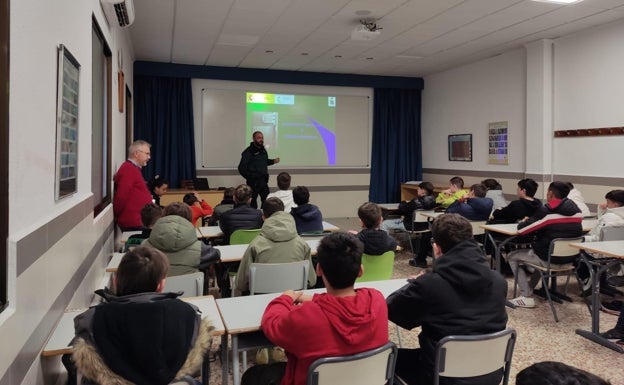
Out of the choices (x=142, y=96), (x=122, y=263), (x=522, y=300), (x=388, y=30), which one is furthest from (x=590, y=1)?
(x=142, y=96)

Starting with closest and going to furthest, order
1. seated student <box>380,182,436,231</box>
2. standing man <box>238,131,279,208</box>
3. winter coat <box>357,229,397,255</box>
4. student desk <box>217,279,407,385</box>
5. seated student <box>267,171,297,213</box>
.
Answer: student desk <box>217,279,407,385</box>, winter coat <box>357,229,397,255</box>, seated student <box>267,171,297,213</box>, seated student <box>380,182,436,231</box>, standing man <box>238,131,279,208</box>

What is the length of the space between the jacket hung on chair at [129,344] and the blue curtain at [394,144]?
8.44 meters

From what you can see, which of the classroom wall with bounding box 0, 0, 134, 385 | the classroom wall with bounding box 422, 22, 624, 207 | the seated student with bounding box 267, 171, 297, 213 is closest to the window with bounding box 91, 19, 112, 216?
the classroom wall with bounding box 0, 0, 134, 385

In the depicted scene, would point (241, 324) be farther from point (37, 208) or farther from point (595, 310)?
point (595, 310)

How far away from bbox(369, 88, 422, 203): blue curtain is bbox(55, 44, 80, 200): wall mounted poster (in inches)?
303

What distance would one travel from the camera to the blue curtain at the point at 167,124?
8047 millimetres

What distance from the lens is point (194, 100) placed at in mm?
8500

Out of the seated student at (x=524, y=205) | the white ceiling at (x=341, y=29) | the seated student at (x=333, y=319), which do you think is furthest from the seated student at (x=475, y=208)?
the seated student at (x=333, y=319)

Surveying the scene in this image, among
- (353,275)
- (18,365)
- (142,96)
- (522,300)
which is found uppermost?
(142,96)

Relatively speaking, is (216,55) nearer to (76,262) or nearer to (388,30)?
(388,30)

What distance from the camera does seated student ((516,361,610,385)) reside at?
0.72 m

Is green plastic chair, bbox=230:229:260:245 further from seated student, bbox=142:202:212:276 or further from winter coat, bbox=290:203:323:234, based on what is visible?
seated student, bbox=142:202:212:276

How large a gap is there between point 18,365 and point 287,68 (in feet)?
25.6

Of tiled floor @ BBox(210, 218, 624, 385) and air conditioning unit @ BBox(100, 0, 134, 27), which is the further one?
air conditioning unit @ BBox(100, 0, 134, 27)
